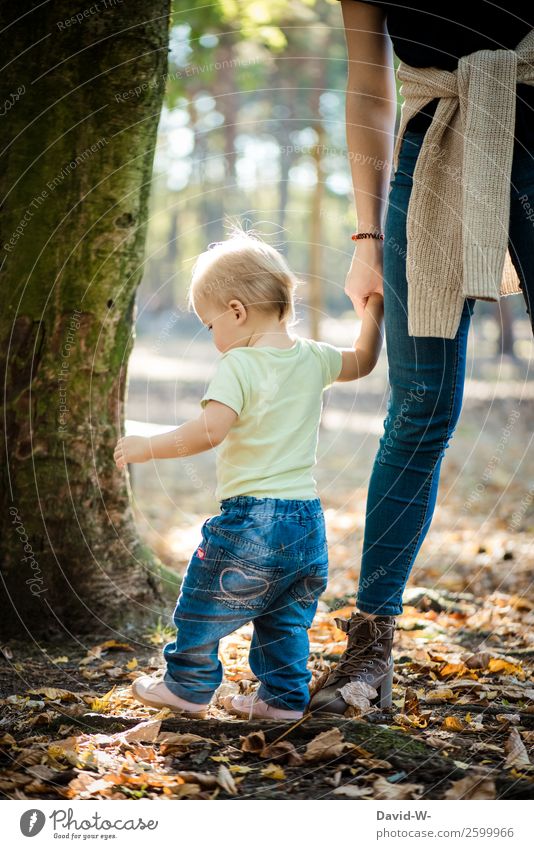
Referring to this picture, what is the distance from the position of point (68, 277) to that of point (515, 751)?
7.09 feet

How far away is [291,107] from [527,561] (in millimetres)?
18592

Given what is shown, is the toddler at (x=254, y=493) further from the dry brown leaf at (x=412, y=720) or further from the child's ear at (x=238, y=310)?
the dry brown leaf at (x=412, y=720)

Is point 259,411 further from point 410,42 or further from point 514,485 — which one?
point 514,485

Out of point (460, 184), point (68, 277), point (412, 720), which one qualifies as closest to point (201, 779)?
point (412, 720)

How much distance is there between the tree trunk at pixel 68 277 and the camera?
9.91ft

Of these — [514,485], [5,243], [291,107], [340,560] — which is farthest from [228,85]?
[5,243]

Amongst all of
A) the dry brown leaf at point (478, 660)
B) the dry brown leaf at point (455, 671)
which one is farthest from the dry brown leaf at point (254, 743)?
the dry brown leaf at point (478, 660)

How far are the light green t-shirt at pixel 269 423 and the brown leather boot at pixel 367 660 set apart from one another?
44 centimetres

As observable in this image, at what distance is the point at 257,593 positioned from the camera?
241 cm

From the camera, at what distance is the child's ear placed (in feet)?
8.09

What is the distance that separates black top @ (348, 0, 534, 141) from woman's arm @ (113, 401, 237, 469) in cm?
108

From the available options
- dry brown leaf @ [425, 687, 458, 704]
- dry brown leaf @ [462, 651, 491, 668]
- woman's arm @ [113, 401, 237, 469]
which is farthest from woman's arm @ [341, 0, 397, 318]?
dry brown leaf @ [462, 651, 491, 668]

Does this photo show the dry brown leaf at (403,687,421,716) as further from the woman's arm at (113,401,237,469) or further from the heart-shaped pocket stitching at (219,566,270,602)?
the woman's arm at (113,401,237,469)

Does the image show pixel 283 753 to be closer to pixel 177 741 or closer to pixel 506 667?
pixel 177 741
